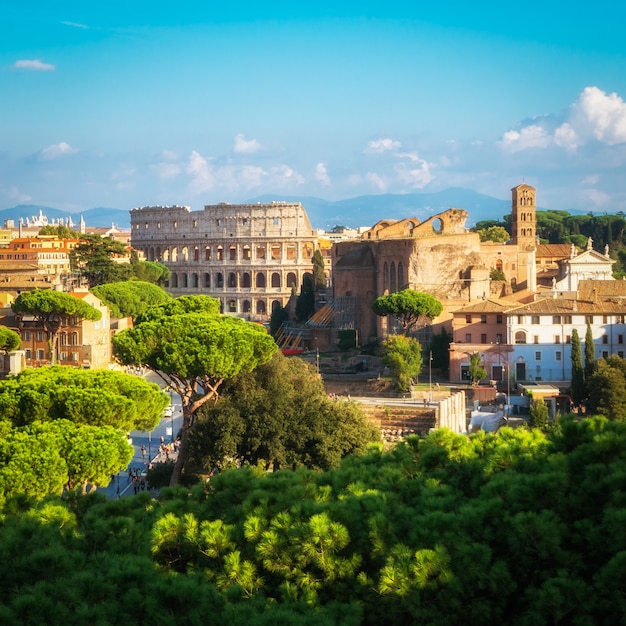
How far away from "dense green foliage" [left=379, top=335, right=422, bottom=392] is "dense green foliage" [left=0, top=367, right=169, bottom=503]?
41.4 feet

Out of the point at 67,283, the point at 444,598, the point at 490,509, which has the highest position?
the point at 67,283

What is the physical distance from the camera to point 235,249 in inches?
3209

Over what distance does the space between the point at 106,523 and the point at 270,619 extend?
9.09ft

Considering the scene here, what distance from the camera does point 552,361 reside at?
3384 centimetres

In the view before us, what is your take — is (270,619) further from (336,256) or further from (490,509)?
(336,256)

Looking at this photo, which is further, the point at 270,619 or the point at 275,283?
the point at 275,283

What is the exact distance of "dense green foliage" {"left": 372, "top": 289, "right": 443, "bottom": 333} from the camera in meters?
37.9

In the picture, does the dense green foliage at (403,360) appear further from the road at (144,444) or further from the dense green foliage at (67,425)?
the dense green foliage at (67,425)

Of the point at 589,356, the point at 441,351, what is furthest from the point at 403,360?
the point at 589,356

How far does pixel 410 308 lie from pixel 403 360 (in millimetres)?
5350

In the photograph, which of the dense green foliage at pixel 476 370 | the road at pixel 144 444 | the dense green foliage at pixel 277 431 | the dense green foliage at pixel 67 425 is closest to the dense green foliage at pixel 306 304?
the road at pixel 144 444

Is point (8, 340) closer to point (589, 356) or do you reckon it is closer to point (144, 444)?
point (144, 444)

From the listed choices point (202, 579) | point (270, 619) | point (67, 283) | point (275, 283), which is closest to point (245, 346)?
point (202, 579)

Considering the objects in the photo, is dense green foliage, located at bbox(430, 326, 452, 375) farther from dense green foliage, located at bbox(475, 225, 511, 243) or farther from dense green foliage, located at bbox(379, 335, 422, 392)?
dense green foliage, located at bbox(475, 225, 511, 243)
